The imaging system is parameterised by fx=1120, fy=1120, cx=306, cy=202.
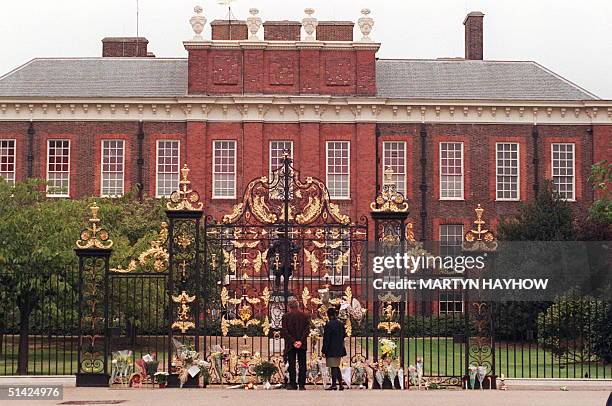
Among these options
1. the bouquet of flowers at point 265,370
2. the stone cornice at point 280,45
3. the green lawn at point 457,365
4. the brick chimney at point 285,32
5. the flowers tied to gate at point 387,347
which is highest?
the brick chimney at point 285,32

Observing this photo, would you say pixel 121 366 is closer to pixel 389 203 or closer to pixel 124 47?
pixel 389 203

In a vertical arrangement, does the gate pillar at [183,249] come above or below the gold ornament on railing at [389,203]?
below

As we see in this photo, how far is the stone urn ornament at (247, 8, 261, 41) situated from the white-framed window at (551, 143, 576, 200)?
475 inches

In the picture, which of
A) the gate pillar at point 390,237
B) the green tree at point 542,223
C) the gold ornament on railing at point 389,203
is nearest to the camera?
the gate pillar at point 390,237

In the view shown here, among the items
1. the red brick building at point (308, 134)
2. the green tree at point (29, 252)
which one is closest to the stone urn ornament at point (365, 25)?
the red brick building at point (308, 134)

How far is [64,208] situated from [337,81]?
18054 mm

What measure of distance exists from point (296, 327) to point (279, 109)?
942 inches

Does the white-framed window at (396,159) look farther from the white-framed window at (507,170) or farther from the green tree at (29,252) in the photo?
the green tree at (29,252)

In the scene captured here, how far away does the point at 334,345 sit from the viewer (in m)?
18.6

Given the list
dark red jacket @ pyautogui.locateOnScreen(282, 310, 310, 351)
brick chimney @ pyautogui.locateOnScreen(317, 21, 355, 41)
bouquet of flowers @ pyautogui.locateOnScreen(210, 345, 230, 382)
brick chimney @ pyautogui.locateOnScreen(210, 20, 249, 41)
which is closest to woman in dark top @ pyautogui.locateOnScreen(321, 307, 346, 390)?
dark red jacket @ pyautogui.locateOnScreen(282, 310, 310, 351)

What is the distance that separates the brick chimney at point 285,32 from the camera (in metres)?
42.3

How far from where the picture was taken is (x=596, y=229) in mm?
37594

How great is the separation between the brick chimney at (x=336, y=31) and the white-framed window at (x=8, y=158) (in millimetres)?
12295

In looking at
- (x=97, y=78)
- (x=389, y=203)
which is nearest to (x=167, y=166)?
(x=97, y=78)
